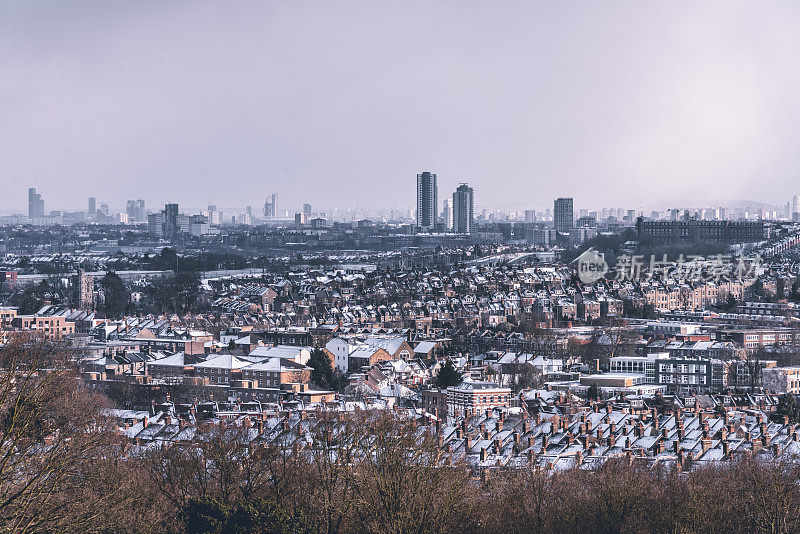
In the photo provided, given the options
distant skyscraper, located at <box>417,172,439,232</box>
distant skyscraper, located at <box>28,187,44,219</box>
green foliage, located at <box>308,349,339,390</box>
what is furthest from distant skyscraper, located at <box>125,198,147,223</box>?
green foliage, located at <box>308,349,339,390</box>

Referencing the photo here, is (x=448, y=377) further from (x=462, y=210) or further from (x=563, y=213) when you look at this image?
(x=462, y=210)

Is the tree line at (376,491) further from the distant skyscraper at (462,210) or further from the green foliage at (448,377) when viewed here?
the distant skyscraper at (462,210)

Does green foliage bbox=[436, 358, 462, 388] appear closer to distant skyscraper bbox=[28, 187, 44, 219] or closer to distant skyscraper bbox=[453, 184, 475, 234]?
distant skyscraper bbox=[453, 184, 475, 234]

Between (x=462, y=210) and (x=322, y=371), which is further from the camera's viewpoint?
(x=462, y=210)

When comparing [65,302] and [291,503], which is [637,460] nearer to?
[291,503]

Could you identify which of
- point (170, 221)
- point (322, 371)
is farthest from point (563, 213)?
point (322, 371)

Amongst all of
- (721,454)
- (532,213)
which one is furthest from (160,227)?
(721,454)
